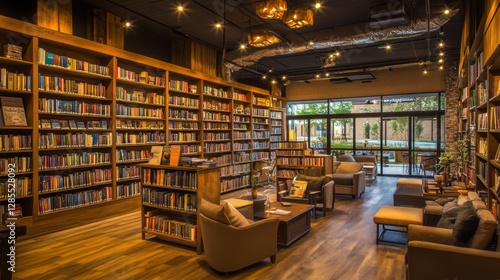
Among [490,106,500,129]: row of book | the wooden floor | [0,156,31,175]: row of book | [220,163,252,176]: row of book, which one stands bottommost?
the wooden floor

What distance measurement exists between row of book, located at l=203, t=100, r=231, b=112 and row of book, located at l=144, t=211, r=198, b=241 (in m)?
4.40

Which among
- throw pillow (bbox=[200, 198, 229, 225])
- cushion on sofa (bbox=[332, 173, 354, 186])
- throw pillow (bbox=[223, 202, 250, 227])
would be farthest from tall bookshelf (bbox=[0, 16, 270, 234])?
cushion on sofa (bbox=[332, 173, 354, 186])

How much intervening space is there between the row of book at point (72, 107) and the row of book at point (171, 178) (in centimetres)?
189

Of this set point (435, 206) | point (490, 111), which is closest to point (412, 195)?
point (435, 206)

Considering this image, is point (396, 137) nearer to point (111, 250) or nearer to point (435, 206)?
point (435, 206)

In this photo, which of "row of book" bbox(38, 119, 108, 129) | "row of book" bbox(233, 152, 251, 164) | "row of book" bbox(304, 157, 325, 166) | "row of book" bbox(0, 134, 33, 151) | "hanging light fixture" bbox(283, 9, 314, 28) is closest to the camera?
"row of book" bbox(0, 134, 33, 151)

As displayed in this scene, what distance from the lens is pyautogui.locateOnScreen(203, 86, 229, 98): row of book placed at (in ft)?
29.4

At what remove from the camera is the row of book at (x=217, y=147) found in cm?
908

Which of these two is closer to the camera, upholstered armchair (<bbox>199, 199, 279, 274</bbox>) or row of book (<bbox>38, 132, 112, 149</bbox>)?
upholstered armchair (<bbox>199, 199, 279, 274</bbox>)

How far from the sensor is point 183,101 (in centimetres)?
823

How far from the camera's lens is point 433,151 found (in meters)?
11.9

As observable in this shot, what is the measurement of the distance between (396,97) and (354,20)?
6186 millimetres

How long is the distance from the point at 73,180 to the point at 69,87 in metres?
1.64

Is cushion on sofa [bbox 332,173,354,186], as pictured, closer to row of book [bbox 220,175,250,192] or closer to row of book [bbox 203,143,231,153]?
row of book [bbox 220,175,250,192]
